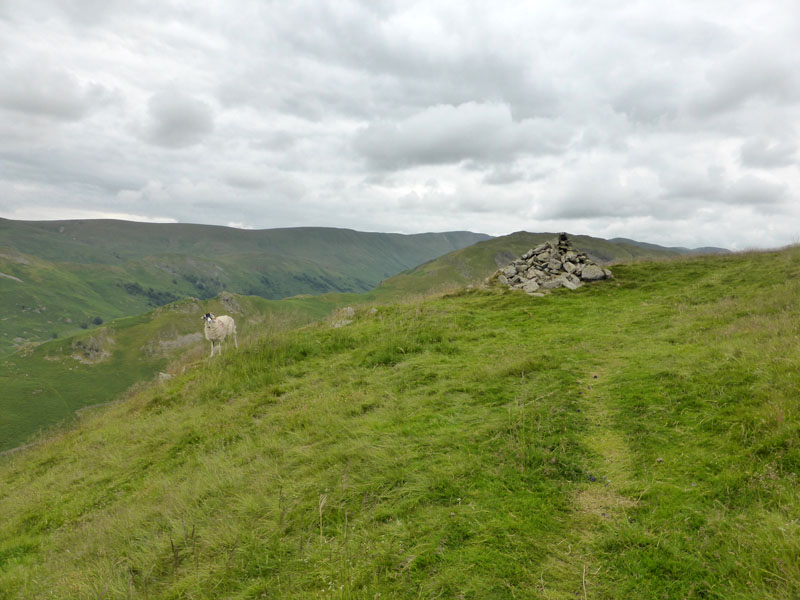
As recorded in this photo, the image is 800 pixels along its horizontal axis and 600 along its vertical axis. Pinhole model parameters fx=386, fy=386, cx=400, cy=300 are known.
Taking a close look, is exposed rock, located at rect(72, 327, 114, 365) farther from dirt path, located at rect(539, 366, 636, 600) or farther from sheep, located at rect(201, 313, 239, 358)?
dirt path, located at rect(539, 366, 636, 600)

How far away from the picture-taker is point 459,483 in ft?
19.0

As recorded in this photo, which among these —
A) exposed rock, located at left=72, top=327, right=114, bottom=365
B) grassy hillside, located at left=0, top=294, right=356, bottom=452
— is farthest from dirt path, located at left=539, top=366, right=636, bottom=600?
exposed rock, located at left=72, top=327, right=114, bottom=365

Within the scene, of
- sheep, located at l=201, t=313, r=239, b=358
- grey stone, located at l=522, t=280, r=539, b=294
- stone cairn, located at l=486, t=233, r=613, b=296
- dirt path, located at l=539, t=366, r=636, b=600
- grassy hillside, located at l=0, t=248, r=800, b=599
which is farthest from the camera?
stone cairn, located at l=486, t=233, r=613, b=296

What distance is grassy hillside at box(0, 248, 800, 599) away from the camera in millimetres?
4316

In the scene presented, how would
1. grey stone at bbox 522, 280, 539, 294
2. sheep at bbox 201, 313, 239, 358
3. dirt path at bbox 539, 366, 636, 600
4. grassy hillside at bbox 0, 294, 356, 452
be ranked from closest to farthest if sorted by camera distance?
A: dirt path at bbox 539, 366, 636, 600, sheep at bbox 201, 313, 239, 358, grey stone at bbox 522, 280, 539, 294, grassy hillside at bbox 0, 294, 356, 452

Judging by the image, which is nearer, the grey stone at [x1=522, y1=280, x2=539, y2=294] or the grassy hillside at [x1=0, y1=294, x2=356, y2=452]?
the grey stone at [x1=522, y1=280, x2=539, y2=294]

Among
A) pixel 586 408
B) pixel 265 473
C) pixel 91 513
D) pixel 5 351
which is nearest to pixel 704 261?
pixel 586 408

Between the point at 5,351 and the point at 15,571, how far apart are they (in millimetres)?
270604

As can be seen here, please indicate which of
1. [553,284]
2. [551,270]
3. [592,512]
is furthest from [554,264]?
[592,512]

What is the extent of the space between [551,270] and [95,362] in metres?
177

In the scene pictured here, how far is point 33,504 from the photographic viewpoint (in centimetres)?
962

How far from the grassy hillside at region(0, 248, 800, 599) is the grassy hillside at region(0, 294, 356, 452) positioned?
9139cm

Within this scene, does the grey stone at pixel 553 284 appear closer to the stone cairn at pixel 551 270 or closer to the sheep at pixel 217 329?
the stone cairn at pixel 551 270

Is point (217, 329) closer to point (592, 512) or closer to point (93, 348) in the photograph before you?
point (592, 512)
